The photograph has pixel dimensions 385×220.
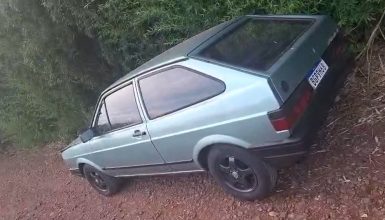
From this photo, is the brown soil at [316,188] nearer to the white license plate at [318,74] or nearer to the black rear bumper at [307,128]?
the black rear bumper at [307,128]

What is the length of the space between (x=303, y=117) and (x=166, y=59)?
1.40 m

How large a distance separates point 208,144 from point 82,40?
369 centimetres

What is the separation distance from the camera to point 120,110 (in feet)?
15.4

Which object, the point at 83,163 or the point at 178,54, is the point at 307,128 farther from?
the point at 83,163

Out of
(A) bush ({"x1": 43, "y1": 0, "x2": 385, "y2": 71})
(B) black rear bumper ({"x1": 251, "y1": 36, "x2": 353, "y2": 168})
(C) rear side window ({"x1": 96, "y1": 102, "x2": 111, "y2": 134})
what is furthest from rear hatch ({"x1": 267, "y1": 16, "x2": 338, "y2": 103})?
(C) rear side window ({"x1": 96, "y1": 102, "x2": 111, "y2": 134})

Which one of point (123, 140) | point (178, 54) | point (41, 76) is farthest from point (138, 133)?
point (41, 76)

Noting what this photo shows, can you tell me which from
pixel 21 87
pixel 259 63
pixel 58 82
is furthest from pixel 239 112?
pixel 21 87

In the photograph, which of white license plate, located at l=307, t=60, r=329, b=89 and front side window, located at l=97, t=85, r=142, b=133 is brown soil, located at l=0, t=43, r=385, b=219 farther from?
front side window, located at l=97, t=85, r=142, b=133

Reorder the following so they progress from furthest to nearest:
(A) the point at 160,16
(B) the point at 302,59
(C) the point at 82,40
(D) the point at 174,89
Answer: (C) the point at 82,40
(A) the point at 160,16
(D) the point at 174,89
(B) the point at 302,59

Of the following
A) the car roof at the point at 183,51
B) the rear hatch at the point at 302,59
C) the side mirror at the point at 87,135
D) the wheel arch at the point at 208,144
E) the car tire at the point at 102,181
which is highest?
the car roof at the point at 183,51

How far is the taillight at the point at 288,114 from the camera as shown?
3.35 metres

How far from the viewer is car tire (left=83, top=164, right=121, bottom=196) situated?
18.1 feet

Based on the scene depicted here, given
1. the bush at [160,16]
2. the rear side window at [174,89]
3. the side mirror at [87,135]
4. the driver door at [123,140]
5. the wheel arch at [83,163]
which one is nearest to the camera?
the rear side window at [174,89]

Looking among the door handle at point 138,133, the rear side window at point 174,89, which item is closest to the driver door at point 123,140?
the door handle at point 138,133
